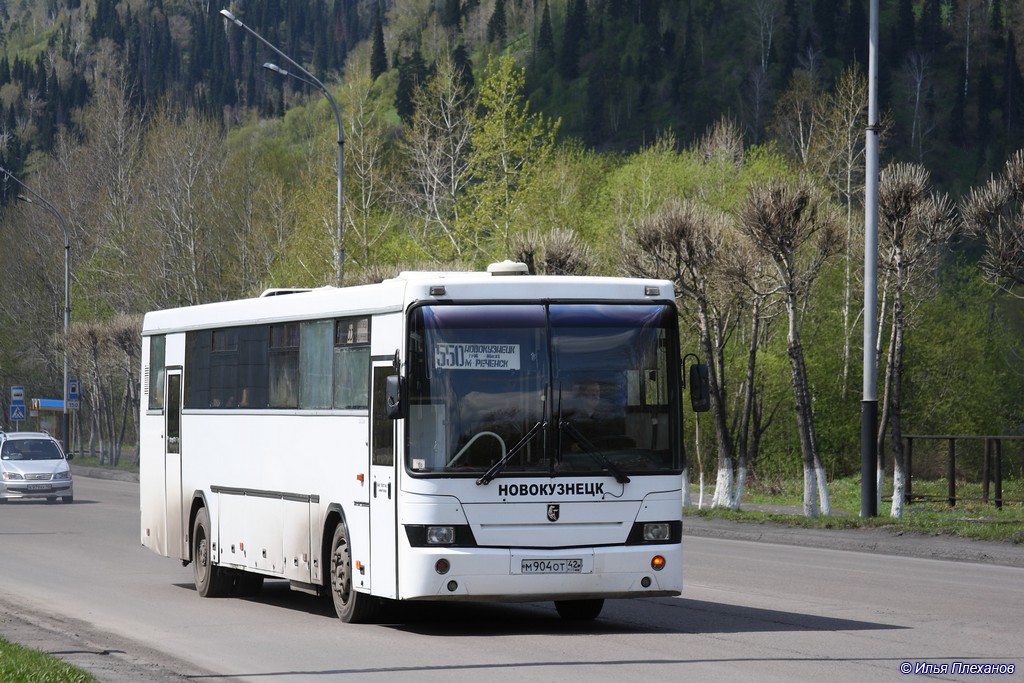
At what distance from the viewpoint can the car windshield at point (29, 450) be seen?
40.6m

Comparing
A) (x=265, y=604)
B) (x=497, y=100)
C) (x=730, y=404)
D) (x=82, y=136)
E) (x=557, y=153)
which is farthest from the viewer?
(x=82, y=136)

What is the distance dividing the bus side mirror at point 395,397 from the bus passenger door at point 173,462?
6.27 metres

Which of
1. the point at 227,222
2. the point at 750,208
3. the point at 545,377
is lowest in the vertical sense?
the point at 545,377

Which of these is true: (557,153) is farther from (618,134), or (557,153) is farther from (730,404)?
(618,134)

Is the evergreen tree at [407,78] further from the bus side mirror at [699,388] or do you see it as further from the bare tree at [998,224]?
the bus side mirror at [699,388]

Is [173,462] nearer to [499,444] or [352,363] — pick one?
[352,363]

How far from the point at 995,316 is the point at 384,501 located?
144 feet

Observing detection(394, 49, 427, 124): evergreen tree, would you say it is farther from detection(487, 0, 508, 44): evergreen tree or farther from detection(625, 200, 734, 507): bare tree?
detection(625, 200, 734, 507): bare tree

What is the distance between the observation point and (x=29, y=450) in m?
41.0

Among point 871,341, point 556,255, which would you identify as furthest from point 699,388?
point 556,255

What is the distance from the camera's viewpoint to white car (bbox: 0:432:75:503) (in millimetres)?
39406

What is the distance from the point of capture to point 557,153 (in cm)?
6406

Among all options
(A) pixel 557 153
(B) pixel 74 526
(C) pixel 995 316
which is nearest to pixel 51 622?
(B) pixel 74 526

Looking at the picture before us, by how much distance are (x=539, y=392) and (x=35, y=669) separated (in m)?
4.70
